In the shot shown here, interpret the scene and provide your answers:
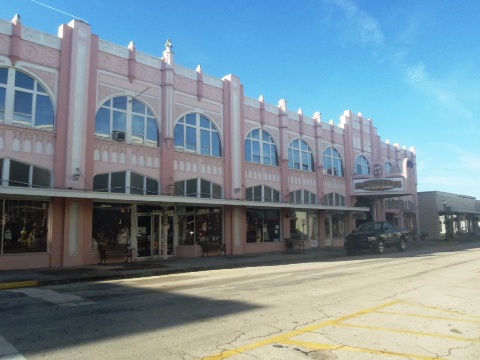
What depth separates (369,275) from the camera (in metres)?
13.2

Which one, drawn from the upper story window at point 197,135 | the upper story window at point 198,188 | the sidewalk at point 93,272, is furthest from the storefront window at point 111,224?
the upper story window at point 197,135

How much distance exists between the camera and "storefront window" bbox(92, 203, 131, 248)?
17.6 m

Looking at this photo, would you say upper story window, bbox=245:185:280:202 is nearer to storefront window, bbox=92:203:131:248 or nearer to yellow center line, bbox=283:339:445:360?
storefront window, bbox=92:203:131:248

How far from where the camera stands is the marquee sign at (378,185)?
3152cm

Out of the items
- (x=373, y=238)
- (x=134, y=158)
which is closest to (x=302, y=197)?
(x=373, y=238)

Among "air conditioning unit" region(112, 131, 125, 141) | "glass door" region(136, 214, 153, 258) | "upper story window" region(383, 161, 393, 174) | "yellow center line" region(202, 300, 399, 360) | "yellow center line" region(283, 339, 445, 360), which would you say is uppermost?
"upper story window" region(383, 161, 393, 174)

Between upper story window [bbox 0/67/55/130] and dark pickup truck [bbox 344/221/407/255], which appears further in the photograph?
dark pickup truck [bbox 344/221/407/255]

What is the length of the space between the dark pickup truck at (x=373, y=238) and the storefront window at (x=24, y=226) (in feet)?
53.7

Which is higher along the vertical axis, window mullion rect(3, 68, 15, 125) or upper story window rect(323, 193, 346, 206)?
window mullion rect(3, 68, 15, 125)

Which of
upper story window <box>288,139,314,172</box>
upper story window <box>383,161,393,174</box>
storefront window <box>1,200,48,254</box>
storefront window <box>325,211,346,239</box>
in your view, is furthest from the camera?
upper story window <box>383,161,393,174</box>

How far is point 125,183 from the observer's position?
1864 cm

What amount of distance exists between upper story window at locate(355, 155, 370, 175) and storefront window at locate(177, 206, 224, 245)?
17078 mm

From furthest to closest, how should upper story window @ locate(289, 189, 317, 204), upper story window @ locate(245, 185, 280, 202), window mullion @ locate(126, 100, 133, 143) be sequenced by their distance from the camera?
upper story window @ locate(289, 189, 317, 204) < upper story window @ locate(245, 185, 280, 202) < window mullion @ locate(126, 100, 133, 143)

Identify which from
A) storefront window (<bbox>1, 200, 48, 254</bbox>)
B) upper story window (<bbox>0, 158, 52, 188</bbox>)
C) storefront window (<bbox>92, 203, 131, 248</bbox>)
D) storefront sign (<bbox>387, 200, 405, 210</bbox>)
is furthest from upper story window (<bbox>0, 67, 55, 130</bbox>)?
storefront sign (<bbox>387, 200, 405, 210</bbox>)
